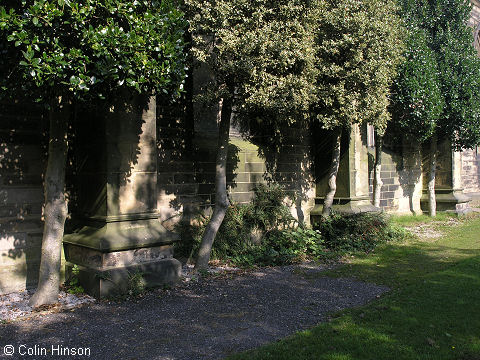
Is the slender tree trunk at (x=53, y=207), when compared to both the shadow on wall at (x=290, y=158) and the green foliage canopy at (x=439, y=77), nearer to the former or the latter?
the shadow on wall at (x=290, y=158)

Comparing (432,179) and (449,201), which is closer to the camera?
(432,179)

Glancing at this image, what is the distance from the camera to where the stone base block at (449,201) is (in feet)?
48.5

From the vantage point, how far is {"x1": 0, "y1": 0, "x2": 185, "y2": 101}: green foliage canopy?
3.94 meters

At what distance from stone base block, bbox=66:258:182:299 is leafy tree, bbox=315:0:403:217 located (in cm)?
428

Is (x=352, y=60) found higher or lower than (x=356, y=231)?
higher

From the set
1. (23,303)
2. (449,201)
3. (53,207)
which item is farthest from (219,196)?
(449,201)

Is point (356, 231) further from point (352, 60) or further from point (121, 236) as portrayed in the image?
point (121, 236)

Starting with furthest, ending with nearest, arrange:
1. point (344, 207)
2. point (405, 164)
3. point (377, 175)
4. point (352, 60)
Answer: point (405, 164), point (377, 175), point (344, 207), point (352, 60)

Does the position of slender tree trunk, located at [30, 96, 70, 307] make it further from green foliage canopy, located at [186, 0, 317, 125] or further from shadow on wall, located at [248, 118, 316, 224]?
shadow on wall, located at [248, 118, 316, 224]

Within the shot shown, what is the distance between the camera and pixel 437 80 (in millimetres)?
12734

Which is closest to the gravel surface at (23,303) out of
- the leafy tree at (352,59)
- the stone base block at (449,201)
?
the leafy tree at (352,59)

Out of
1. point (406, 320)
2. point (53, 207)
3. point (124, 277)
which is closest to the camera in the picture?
point (406, 320)

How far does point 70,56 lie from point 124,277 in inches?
111

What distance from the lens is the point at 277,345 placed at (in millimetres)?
3793
